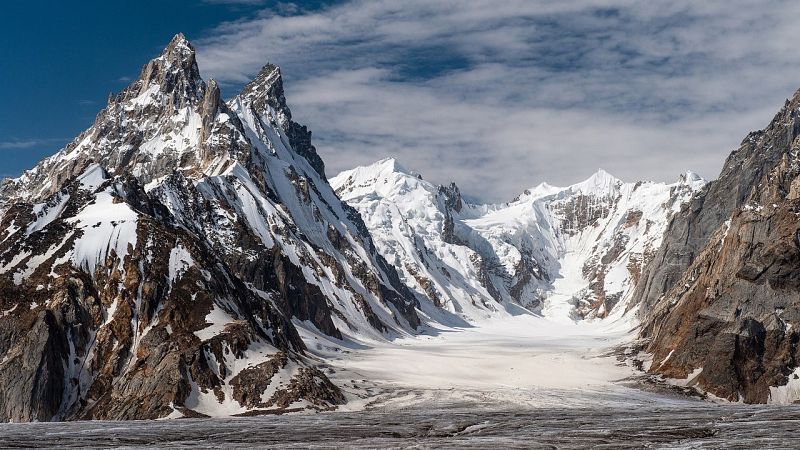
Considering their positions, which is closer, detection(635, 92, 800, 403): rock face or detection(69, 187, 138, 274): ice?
detection(69, 187, 138, 274): ice

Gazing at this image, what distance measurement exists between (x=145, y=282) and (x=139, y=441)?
64.4 metres

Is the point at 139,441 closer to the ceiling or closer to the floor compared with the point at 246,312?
closer to the floor

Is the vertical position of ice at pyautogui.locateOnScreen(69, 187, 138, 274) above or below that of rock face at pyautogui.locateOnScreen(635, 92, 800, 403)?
above

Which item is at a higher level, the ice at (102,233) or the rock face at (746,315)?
the ice at (102,233)

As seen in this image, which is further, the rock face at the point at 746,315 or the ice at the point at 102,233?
the rock face at the point at 746,315

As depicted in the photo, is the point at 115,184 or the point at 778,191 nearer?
the point at 115,184

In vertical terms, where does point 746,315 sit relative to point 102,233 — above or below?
below

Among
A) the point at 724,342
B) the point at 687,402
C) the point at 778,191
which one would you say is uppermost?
the point at 778,191

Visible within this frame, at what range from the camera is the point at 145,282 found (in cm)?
12500

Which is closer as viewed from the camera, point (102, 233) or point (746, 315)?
point (102, 233)

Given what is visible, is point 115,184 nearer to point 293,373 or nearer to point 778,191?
point 293,373

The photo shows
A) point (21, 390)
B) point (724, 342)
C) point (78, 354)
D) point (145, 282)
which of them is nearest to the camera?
point (21, 390)

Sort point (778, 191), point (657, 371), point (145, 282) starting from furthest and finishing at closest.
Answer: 1. point (778, 191)
2. point (657, 371)
3. point (145, 282)

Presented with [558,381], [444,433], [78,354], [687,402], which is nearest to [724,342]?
[687,402]
